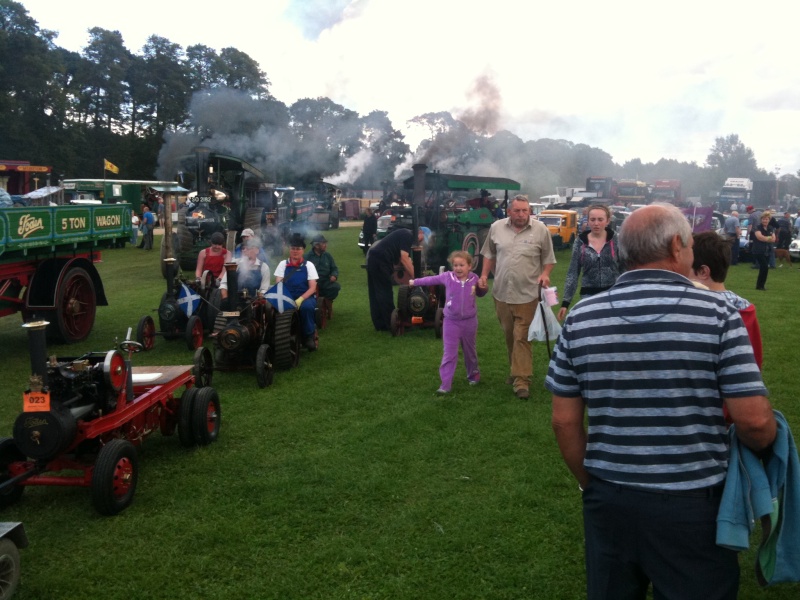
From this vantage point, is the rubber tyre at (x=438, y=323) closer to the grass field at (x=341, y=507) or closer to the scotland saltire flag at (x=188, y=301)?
the grass field at (x=341, y=507)

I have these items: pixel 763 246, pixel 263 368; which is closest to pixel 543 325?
pixel 263 368

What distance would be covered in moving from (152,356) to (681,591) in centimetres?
738

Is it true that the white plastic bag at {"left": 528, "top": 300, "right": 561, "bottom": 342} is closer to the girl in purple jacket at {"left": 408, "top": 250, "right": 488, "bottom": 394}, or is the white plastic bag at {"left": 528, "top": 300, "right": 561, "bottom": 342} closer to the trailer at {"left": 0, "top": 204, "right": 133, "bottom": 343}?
the girl in purple jacket at {"left": 408, "top": 250, "right": 488, "bottom": 394}

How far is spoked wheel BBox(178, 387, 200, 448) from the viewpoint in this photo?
5125 millimetres

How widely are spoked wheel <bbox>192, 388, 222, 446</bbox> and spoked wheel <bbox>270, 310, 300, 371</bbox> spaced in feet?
6.47

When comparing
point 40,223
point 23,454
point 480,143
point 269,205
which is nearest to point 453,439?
point 23,454

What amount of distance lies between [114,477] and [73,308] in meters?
5.57

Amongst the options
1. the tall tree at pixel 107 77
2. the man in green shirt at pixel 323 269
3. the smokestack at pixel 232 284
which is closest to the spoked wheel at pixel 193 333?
the smokestack at pixel 232 284

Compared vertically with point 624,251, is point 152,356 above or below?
below

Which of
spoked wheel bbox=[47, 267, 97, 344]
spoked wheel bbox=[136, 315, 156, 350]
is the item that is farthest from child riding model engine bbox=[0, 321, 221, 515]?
spoked wheel bbox=[47, 267, 97, 344]

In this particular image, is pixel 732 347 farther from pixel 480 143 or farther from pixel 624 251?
pixel 480 143

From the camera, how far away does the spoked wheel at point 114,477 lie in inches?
158

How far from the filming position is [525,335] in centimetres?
617

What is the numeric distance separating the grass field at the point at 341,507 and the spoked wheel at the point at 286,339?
0.35m
